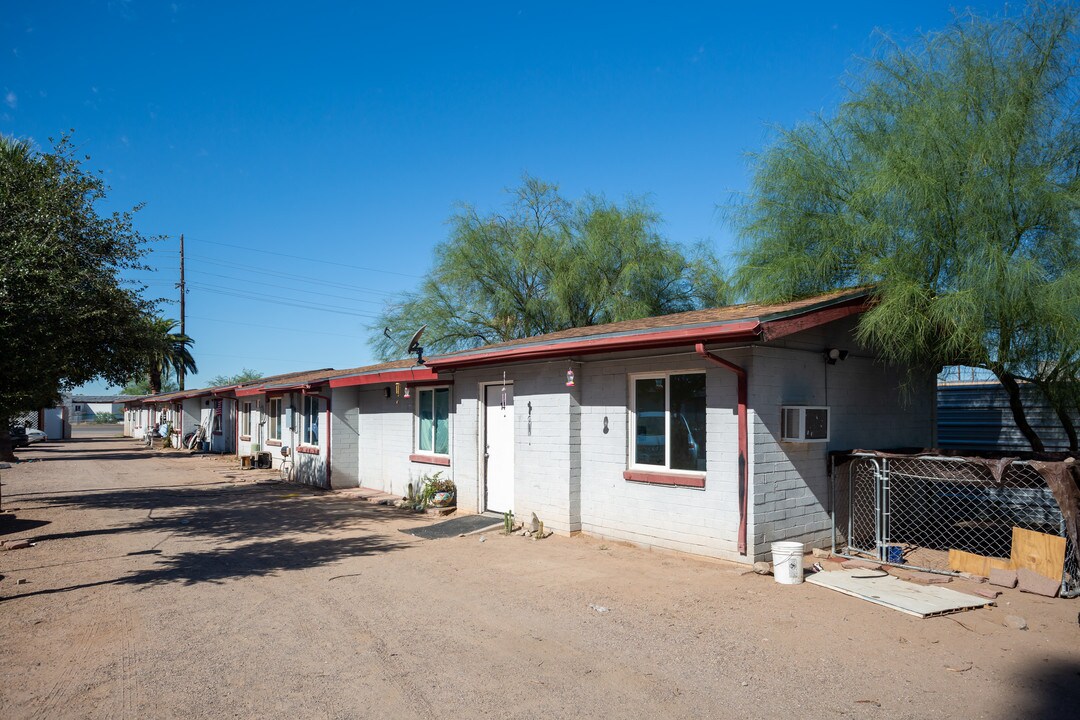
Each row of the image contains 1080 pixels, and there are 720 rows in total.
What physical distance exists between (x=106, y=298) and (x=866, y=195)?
13080 millimetres

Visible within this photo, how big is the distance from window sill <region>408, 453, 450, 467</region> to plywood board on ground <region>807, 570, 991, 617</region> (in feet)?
23.8

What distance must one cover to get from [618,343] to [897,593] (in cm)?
410

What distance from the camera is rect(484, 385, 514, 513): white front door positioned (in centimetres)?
1103

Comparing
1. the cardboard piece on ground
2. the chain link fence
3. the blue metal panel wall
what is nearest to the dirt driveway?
the cardboard piece on ground

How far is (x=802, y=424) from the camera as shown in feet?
26.1

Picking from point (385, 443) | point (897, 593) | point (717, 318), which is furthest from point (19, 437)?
point (897, 593)

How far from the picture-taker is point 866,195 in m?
8.86

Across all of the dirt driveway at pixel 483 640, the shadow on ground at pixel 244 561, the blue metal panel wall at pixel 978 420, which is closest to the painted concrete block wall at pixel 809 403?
the dirt driveway at pixel 483 640

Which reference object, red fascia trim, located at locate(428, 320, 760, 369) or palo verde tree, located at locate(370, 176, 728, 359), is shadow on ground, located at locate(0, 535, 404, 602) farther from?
palo verde tree, located at locate(370, 176, 728, 359)

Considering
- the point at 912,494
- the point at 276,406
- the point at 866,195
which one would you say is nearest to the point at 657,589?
the point at 912,494

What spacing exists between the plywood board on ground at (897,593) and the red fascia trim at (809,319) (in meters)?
2.70

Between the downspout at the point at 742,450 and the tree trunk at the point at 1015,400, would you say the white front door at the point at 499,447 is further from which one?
the tree trunk at the point at 1015,400

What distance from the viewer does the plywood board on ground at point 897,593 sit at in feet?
20.5

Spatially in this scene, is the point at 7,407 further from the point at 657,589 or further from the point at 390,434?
the point at 657,589
